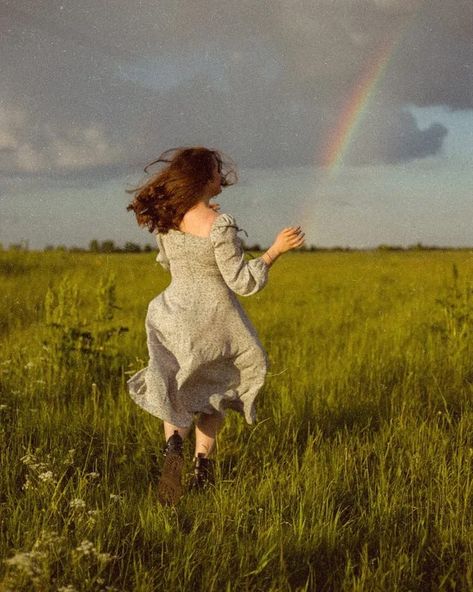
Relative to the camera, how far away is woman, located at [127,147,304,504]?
12.3 ft

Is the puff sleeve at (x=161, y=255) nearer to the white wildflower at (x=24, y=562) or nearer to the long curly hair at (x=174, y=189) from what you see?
the long curly hair at (x=174, y=189)

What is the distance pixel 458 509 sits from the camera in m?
3.35

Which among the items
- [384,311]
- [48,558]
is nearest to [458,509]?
[48,558]

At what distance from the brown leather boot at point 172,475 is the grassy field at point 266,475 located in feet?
0.27

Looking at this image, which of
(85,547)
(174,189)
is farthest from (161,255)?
(85,547)

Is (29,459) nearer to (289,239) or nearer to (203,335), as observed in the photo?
(203,335)

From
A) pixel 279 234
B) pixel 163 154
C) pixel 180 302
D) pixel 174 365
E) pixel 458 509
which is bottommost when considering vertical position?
pixel 458 509

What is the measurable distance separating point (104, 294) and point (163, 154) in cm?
218

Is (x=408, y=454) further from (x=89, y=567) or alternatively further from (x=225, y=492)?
(x=89, y=567)

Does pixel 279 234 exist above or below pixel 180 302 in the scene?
above

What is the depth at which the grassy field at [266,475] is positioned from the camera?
110 inches

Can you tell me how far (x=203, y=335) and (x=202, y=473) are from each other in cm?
74

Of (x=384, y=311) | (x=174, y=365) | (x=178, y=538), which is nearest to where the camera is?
(x=178, y=538)

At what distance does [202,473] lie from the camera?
3846 mm
